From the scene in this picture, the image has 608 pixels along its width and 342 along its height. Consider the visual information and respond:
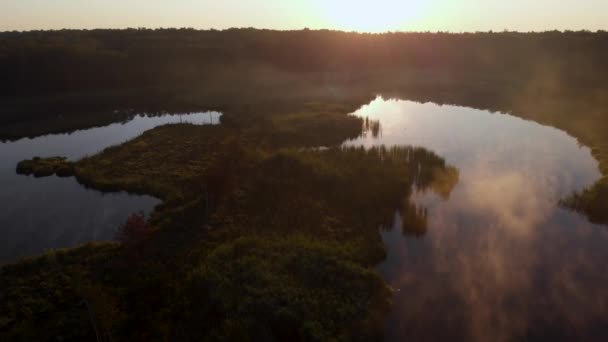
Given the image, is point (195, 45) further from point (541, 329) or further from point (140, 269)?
point (541, 329)

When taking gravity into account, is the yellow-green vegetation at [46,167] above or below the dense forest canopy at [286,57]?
below

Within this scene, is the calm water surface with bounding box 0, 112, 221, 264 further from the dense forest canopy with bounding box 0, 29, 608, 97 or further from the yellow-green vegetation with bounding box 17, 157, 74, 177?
the dense forest canopy with bounding box 0, 29, 608, 97

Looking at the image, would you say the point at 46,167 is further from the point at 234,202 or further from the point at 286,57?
the point at 286,57

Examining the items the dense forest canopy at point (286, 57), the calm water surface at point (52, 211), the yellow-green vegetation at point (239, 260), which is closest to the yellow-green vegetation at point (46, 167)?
the calm water surface at point (52, 211)

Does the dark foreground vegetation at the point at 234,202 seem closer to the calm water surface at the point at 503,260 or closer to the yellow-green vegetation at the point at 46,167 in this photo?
the yellow-green vegetation at the point at 46,167

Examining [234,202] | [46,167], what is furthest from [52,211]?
[234,202]

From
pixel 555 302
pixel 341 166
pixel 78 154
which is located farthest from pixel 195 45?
pixel 555 302
